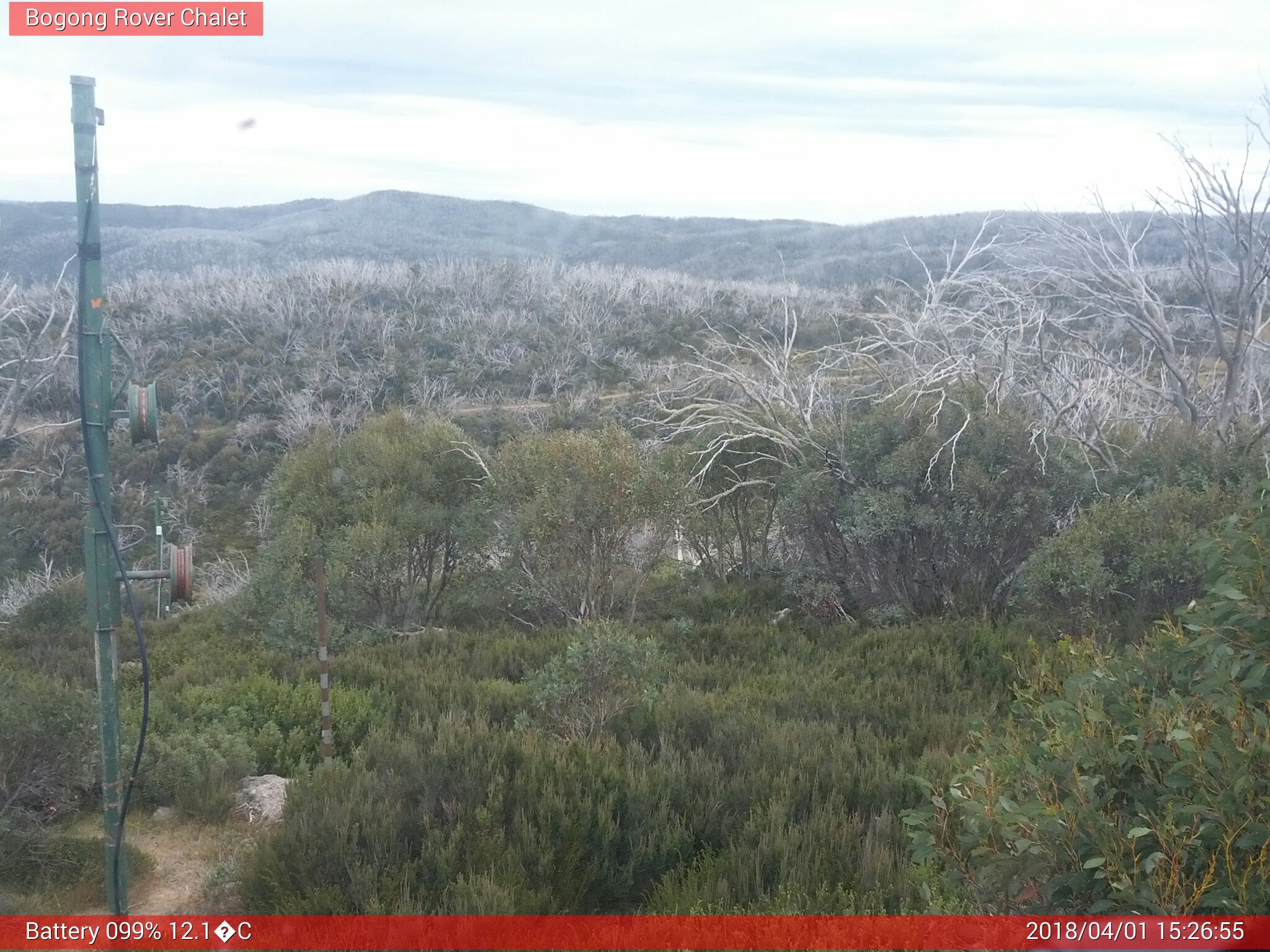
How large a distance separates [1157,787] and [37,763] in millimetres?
6302

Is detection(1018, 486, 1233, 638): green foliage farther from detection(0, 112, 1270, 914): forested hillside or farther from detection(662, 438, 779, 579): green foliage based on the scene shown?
detection(662, 438, 779, 579): green foliage

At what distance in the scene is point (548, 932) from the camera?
14.5 feet

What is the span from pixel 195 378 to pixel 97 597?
32.9 metres

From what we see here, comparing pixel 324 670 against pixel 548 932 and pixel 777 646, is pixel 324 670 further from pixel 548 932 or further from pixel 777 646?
pixel 777 646

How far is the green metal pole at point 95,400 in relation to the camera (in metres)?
4.30

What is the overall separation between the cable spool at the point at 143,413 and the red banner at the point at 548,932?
2098 millimetres

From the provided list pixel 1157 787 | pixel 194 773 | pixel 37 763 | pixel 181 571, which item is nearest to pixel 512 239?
pixel 194 773

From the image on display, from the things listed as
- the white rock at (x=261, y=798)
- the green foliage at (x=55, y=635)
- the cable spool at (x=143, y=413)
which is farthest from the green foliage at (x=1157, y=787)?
the green foliage at (x=55, y=635)

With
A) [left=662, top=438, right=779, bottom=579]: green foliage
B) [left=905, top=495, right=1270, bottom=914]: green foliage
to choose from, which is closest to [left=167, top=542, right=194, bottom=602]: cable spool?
[left=905, top=495, right=1270, bottom=914]: green foliage

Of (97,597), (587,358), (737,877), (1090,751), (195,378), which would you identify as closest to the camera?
(1090,751)

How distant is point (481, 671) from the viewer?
32.5ft

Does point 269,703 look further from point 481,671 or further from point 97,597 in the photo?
point 97,597

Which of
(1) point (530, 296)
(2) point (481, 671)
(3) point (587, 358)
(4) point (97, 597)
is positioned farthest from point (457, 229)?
(4) point (97, 597)

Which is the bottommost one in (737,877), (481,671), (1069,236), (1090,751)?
(481,671)
